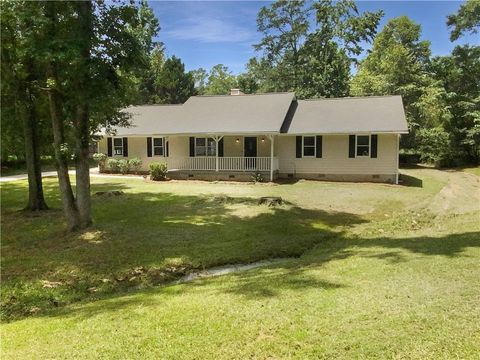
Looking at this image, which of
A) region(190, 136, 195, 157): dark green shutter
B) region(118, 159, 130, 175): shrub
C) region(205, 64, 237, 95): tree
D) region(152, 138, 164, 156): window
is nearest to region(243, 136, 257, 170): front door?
region(190, 136, 195, 157): dark green shutter

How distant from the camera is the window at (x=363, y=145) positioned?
22922mm

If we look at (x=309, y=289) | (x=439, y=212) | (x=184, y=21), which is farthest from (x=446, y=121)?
(x=309, y=289)

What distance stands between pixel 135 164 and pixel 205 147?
4.81m

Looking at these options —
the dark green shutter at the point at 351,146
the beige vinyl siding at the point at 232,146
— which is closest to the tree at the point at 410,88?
the dark green shutter at the point at 351,146

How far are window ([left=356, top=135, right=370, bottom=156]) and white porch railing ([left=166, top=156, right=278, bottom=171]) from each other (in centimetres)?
452

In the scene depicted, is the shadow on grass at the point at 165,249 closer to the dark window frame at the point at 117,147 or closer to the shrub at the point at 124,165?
the shrub at the point at 124,165

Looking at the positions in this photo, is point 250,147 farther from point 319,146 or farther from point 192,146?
point 319,146

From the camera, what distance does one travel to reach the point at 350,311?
16.6 feet

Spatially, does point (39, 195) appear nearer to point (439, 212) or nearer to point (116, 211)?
point (116, 211)

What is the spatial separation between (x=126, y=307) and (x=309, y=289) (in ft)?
8.72

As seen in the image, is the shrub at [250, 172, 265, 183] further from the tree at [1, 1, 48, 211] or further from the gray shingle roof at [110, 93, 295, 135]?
the tree at [1, 1, 48, 211]

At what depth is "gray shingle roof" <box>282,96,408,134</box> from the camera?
73.7 feet

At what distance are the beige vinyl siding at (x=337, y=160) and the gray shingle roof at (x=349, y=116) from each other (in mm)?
704

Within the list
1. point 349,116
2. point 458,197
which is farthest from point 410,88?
point 458,197
